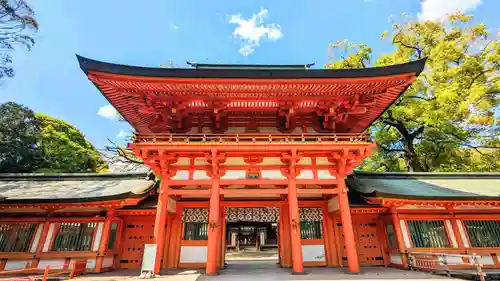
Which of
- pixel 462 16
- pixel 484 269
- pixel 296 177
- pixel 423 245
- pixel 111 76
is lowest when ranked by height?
pixel 484 269

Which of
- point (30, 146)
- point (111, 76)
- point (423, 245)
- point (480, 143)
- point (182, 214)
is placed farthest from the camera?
point (30, 146)

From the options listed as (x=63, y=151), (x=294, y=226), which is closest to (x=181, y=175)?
(x=294, y=226)

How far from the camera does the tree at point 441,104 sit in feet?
52.4

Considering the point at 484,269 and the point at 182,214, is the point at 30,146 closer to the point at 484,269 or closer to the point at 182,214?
the point at 182,214

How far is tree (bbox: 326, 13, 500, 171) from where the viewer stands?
52.4 feet

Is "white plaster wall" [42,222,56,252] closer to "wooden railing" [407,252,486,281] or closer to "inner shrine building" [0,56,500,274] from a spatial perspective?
"inner shrine building" [0,56,500,274]

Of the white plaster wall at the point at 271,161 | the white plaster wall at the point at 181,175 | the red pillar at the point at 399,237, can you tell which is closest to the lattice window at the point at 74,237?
the white plaster wall at the point at 181,175

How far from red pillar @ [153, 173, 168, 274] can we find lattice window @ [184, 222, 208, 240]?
5.59 ft

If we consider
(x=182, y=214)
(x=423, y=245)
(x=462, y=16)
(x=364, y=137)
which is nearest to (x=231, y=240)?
(x=182, y=214)

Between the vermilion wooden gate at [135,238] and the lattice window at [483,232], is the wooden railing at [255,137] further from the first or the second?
the lattice window at [483,232]

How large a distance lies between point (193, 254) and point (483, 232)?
11853 mm

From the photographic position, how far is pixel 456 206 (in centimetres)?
993

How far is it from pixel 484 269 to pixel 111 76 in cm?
1501

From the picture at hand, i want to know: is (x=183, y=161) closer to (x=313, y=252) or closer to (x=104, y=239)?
(x=104, y=239)
